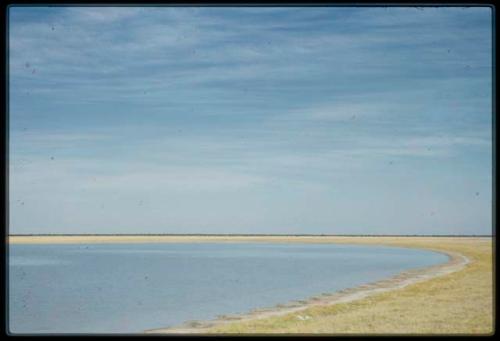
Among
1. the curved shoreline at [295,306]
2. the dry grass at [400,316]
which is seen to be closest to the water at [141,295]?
the curved shoreline at [295,306]

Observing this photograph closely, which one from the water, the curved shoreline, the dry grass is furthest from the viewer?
the water

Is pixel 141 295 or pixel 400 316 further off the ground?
pixel 400 316

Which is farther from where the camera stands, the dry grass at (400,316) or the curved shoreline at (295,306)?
the curved shoreline at (295,306)

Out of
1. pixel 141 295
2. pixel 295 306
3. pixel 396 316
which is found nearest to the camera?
pixel 396 316

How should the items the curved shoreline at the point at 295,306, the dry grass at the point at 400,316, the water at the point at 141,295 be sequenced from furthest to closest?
the water at the point at 141,295 < the curved shoreline at the point at 295,306 < the dry grass at the point at 400,316

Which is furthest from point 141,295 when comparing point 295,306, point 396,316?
point 396,316

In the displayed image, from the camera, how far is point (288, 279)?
3112 cm

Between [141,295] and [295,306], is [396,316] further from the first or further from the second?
[141,295]

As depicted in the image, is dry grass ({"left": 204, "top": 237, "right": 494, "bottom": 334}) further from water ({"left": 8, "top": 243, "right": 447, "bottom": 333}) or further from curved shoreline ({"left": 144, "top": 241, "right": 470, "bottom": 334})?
water ({"left": 8, "top": 243, "right": 447, "bottom": 333})

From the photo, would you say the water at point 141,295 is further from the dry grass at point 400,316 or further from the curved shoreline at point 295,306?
the dry grass at point 400,316

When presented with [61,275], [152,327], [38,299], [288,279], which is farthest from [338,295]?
[61,275]

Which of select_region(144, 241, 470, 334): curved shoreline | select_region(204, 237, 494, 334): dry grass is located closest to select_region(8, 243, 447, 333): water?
select_region(144, 241, 470, 334): curved shoreline

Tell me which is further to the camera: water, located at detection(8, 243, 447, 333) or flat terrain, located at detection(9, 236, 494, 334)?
water, located at detection(8, 243, 447, 333)

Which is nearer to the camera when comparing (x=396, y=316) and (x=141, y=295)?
(x=396, y=316)
